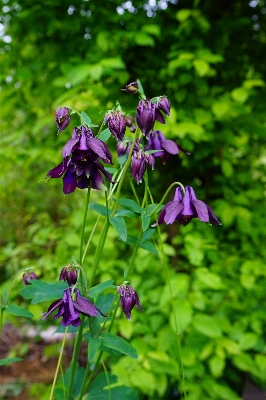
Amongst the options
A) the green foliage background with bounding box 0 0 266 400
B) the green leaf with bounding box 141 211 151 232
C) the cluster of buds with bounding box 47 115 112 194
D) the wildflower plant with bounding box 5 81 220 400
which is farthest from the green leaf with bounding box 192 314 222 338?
the cluster of buds with bounding box 47 115 112 194

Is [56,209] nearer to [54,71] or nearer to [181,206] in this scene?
[54,71]

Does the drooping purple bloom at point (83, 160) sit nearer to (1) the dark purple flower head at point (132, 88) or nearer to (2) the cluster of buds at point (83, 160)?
(2) the cluster of buds at point (83, 160)

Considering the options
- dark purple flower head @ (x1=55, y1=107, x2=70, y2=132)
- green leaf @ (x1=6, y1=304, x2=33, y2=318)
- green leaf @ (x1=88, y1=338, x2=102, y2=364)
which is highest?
dark purple flower head @ (x1=55, y1=107, x2=70, y2=132)

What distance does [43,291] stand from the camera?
30.0 inches

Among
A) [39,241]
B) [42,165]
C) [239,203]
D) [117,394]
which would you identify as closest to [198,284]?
[239,203]

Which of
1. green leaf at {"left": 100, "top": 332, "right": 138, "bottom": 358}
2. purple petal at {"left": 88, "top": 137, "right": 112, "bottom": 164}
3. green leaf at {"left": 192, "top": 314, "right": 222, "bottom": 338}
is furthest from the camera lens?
green leaf at {"left": 192, "top": 314, "right": 222, "bottom": 338}

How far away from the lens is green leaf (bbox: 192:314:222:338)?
1462mm

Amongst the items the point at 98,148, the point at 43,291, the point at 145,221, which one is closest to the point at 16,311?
the point at 43,291

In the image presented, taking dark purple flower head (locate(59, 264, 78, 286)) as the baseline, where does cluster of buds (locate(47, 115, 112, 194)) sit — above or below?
above

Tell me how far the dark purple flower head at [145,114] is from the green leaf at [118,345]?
384 millimetres

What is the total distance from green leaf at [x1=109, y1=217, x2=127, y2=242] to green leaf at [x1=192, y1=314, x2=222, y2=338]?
2.87 ft

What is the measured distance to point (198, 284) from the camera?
155cm

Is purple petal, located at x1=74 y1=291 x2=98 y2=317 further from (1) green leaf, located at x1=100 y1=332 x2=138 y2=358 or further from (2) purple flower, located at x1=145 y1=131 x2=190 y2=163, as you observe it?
(2) purple flower, located at x1=145 y1=131 x2=190 y2=163

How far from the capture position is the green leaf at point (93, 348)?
0.67 meters
